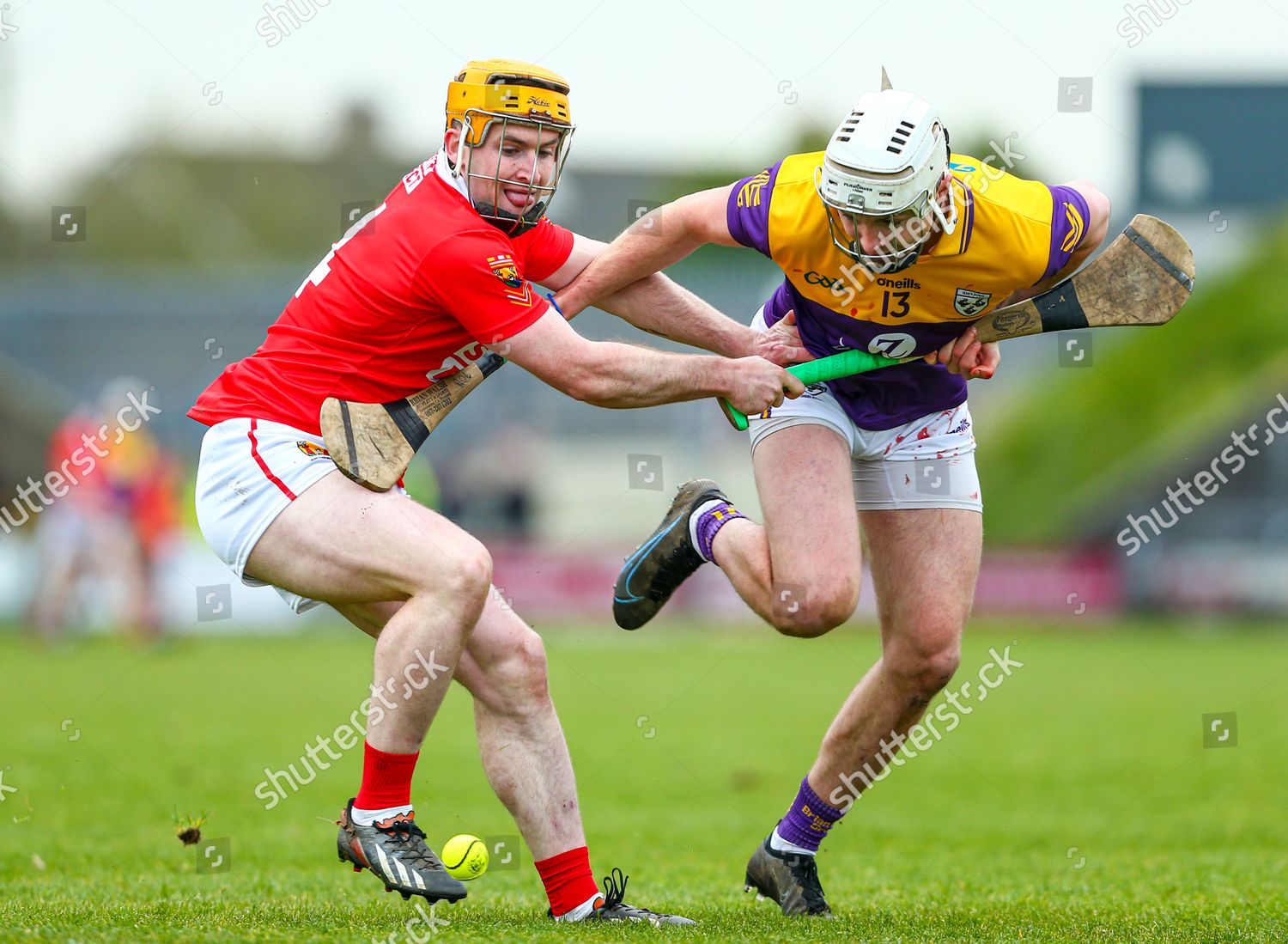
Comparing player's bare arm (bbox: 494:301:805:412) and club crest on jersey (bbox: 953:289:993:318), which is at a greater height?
club crest on jersey (bbox: 953:289:993:318)

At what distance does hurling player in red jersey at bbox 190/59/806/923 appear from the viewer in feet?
16.5

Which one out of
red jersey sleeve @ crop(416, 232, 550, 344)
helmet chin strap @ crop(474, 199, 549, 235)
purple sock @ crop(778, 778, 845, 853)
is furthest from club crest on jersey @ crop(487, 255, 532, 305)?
purple sock @ crop(778, 778, 845, 853)

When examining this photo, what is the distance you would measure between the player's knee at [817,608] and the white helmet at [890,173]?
1.21 metres

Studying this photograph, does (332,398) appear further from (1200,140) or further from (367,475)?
(1200,140)

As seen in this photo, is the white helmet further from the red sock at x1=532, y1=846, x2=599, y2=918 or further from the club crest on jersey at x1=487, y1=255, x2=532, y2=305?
the red sock at x1=532, y1=846, x2=599, y2=918

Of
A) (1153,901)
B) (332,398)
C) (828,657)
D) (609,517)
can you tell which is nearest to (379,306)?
(332,398)

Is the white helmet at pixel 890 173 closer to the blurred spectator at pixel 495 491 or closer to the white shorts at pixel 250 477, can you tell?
the white shorts at pixel 250 477

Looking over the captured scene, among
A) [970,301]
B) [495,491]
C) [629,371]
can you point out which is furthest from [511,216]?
[495,491]

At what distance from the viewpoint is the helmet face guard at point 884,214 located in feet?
16.5

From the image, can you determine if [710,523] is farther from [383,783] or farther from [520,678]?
[383,783]

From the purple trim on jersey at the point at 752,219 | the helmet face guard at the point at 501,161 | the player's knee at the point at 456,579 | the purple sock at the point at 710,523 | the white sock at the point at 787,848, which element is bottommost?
the white sock at the point at 787,848

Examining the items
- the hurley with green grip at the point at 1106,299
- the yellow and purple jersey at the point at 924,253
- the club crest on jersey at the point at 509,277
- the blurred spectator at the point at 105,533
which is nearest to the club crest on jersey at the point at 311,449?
the club crest on jersey at the point at 509,277

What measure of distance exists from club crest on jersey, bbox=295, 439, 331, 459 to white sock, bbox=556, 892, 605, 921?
72.0 inches

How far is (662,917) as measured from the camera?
5.39 metres
